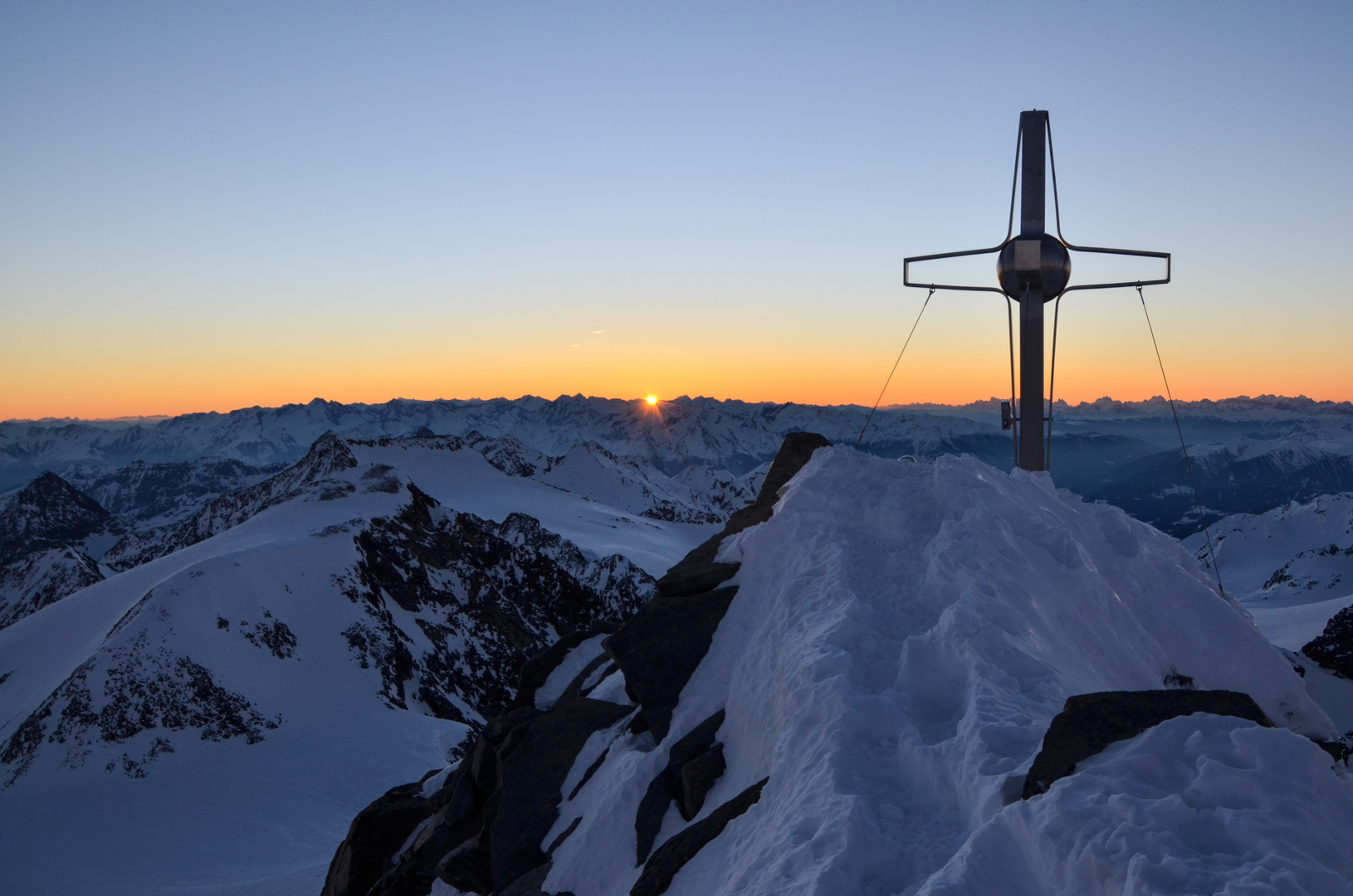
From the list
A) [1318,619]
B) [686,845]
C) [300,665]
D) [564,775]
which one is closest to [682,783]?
[686,845]

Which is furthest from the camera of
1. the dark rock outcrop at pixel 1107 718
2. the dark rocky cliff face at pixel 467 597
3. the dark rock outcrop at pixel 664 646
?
the dark rocky cliff face at pixel 467 597

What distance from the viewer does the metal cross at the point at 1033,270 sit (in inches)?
784

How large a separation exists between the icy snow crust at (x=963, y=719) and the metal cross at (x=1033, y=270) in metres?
3.54

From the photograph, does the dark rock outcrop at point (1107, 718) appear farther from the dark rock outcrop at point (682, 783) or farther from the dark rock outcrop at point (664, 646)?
the dark rock outcrop at point (664, 646)

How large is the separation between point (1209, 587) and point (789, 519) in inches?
328

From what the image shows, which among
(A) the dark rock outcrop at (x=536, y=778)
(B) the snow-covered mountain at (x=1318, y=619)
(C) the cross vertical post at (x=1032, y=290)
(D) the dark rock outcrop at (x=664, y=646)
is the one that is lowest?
(B) the snow-covered mountain at (x=1318, y=619)

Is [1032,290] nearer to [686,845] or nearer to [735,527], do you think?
[735,527]

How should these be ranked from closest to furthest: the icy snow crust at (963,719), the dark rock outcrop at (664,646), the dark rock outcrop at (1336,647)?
the icy snow crust at (963,719) → the dark rock outcrop at (664,646) → the dark rock outcrop at (1336,647)

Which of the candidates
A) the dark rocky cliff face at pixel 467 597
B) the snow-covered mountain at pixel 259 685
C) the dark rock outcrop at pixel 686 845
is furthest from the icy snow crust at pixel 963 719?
the dark rocky cliff face at pixel 467 597

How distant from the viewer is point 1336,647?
177ft

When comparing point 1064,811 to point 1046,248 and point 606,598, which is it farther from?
point 606,598

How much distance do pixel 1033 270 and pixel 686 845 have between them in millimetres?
15357

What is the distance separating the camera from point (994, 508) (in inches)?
580

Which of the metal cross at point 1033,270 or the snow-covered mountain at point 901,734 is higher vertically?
the metal cross at point 1033,270
